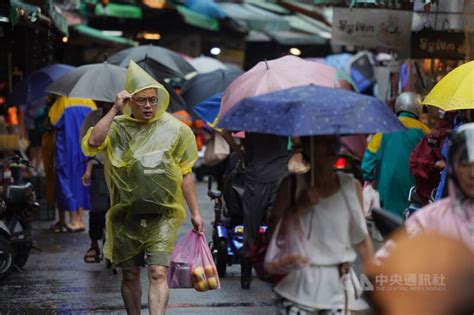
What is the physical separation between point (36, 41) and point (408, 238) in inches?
472

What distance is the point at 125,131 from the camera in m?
8.59

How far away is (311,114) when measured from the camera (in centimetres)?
612

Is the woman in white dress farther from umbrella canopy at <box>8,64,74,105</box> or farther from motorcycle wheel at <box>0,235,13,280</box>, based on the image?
umbrella canopy at <box>8,64,74,105</box>

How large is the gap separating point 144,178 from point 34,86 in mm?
7724

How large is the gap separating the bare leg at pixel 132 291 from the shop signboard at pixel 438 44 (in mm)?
6279

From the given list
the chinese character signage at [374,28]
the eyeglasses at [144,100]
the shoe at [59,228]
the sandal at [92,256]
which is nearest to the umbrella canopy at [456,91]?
the eyeglasses at [144,100]

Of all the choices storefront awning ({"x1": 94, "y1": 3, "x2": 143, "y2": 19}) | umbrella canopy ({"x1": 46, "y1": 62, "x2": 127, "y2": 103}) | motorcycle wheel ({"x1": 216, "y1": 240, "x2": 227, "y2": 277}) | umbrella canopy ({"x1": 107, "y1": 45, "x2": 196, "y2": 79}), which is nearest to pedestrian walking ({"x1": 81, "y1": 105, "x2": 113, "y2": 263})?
umbrella canopy ({"x1": 46, "y1": 62, "x2": 127, "y2": 103})

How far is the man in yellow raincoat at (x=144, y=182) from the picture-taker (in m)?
8.39

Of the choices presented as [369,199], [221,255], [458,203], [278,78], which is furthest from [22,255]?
[458,203]

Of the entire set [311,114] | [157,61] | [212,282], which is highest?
[311,114]

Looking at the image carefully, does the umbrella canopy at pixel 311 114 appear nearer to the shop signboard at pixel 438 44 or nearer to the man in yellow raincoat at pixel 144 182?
the man in yellow raincoat at pixel 144 182

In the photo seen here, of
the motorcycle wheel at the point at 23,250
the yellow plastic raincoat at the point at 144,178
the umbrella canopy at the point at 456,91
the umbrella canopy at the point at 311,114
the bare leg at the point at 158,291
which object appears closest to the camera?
the umbrella canopy at the point at 311,114

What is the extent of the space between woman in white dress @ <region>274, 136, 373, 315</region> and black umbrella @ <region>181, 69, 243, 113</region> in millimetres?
9680

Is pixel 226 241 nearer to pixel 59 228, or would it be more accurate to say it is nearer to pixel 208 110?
pixel 208 110
